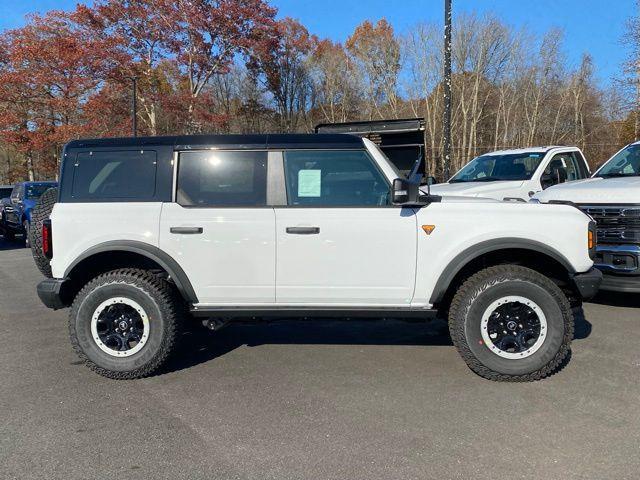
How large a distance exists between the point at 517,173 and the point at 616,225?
3.14 m

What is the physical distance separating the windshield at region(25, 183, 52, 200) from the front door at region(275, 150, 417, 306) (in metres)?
12.9

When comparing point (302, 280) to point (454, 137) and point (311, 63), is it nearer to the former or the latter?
point (454, 137)

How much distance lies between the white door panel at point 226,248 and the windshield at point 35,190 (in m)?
12.4

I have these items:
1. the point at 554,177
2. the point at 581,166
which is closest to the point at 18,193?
the point at 554,177

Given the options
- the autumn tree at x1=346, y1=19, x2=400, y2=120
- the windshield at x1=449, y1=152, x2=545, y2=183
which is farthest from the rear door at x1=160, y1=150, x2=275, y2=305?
the autumn tree at x1=346, y1=19, x2=400, y2=120

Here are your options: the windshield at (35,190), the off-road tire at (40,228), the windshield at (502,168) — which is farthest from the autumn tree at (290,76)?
the off-road tire at (40,228)

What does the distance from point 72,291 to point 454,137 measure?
29.5 meters

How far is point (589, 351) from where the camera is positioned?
460 centimetres

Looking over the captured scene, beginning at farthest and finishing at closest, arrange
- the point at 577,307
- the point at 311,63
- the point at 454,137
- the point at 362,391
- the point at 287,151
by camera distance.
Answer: the point at 311,63
the point at 454,137
the point at 577,307
the point at 287,151
the point at 362,391

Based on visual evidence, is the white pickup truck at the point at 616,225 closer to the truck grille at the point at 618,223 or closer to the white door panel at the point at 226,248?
the truck grille at the point at 618,223

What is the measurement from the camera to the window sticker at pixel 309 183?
13.4 feet

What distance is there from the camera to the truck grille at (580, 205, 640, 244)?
5.49 meters

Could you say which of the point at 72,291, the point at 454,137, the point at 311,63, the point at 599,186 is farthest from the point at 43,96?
the point at 599,186

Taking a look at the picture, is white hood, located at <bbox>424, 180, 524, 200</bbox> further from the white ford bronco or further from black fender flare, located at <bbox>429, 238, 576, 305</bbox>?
black fender flare, located at <bbox>429, 238, 576, 305</bbox>
